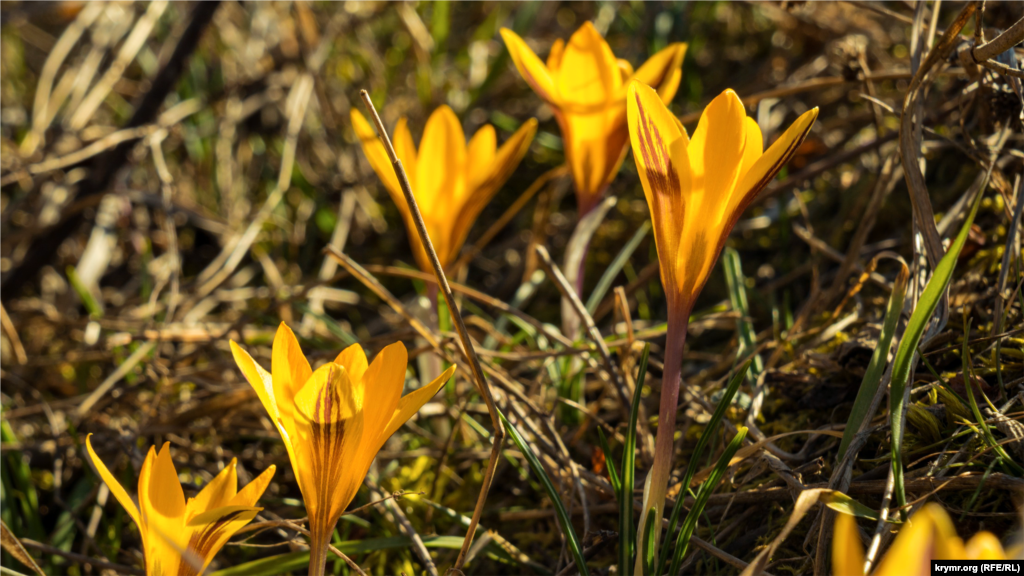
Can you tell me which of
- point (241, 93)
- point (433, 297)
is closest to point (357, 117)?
point (433, 297)

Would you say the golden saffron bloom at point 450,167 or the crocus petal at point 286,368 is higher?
the golden saffron bloom at point 450,167

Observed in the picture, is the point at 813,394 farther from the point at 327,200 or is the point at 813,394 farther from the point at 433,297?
the point at 327,200

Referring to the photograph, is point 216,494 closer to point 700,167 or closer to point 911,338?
point 700,167

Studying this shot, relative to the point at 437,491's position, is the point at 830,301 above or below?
above

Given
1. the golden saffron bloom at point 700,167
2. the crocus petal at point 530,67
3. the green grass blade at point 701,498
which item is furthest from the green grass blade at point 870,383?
the crocus petal at point 530,67

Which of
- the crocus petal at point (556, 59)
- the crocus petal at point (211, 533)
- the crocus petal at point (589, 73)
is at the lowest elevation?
the crocus petal at point (211, 533)

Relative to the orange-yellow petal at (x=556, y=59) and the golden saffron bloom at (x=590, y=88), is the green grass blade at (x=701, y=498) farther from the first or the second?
the orange-yellow petal at (x=556, y=59)
